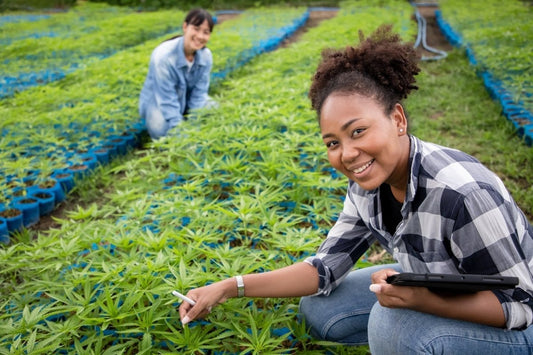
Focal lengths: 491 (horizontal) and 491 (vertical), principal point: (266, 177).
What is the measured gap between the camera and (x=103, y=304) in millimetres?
1585

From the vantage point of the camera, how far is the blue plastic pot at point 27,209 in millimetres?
2740

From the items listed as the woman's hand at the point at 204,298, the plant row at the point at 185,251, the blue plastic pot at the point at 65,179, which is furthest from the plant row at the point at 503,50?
the blue plastic pot at the point at 65,179

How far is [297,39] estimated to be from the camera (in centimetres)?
940

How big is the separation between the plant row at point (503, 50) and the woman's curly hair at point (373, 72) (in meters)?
2.64

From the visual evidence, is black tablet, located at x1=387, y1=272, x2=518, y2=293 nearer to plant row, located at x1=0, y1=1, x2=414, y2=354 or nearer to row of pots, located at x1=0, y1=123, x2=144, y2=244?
plant row, located at x1=0, y1=1, x2=414, y2=354

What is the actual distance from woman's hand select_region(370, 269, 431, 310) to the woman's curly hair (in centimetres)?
43

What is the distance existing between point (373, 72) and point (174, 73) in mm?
3008

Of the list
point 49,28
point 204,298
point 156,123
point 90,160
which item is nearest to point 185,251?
point 204,298

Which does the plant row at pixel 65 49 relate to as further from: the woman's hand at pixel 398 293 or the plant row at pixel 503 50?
the woman's hand at pixel 398 293

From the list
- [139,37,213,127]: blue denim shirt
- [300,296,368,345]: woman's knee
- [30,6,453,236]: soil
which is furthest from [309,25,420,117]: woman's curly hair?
[139,37,213,127]: blue denim shirt

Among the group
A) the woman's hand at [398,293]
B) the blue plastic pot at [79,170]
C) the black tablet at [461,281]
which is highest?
the black tablet at [461,281]

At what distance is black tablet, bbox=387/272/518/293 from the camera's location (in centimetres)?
102

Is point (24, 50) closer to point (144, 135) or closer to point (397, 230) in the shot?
point (144, 135)

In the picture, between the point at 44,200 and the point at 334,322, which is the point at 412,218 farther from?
the point at 44,200
